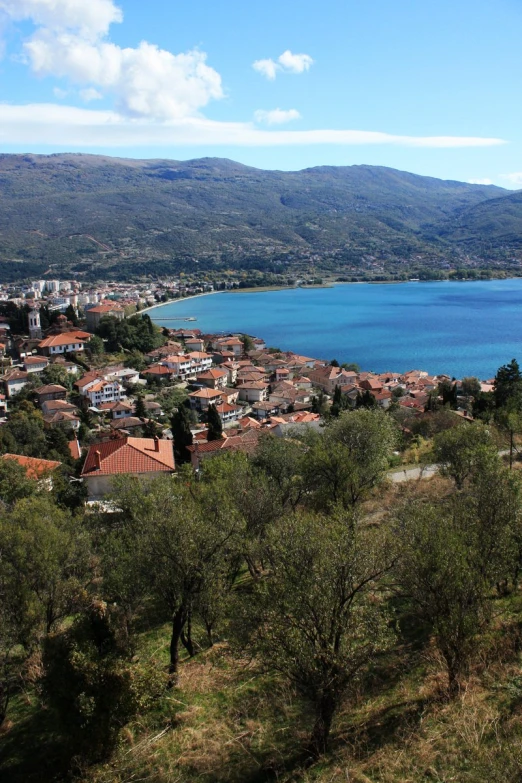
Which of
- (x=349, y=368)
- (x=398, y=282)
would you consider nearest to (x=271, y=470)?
(x=349, y=368)

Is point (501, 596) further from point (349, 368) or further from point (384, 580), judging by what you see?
point (349, 368)

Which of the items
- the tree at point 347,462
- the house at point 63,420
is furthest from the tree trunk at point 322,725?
the house at point 63,420

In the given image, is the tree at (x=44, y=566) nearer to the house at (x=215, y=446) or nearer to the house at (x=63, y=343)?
the house at (x=215, y=446)

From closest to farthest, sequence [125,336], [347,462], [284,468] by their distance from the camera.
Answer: [347,462] → [284,468] → [125,336]

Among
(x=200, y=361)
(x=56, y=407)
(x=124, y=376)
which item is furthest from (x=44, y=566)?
(x=200, y=361)

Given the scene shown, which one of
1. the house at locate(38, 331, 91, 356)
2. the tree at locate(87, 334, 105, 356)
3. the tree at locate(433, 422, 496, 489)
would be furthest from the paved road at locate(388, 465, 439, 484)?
the house at locate(38, 331, 91, 356)

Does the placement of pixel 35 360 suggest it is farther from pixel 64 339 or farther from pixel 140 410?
pixel 140 410
